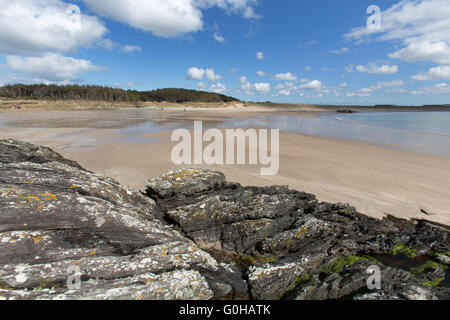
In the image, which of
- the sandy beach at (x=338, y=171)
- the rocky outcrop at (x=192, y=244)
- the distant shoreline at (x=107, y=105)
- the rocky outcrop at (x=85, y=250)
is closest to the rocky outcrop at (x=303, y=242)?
the rocky outcrop at (x=192, y=244)

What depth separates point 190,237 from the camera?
5.59 meters

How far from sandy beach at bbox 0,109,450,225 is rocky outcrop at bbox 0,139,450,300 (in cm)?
202

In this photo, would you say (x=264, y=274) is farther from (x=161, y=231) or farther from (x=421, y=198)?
(x=421, y=198)

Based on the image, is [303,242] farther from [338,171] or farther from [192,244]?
[338,171]

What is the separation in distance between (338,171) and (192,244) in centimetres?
1046

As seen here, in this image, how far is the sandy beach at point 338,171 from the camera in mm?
8969

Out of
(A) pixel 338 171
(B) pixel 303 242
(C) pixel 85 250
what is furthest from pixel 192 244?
(A) pixel 338 171

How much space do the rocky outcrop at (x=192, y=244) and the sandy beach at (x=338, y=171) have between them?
202 centimetres

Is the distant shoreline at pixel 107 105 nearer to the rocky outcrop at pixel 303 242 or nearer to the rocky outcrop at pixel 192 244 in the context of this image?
the rocky outcrop at pixel 192 244

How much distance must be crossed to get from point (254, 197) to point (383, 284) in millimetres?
3261

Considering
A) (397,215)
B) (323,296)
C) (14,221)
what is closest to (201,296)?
(323,296)

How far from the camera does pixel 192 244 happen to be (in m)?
4.75

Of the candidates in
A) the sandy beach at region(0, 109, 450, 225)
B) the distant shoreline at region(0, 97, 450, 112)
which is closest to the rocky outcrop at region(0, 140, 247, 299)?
the sandy beach at region(0, 109, 450, 225)

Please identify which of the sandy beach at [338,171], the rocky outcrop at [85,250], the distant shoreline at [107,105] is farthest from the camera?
the distant shoreline at [107,105]
